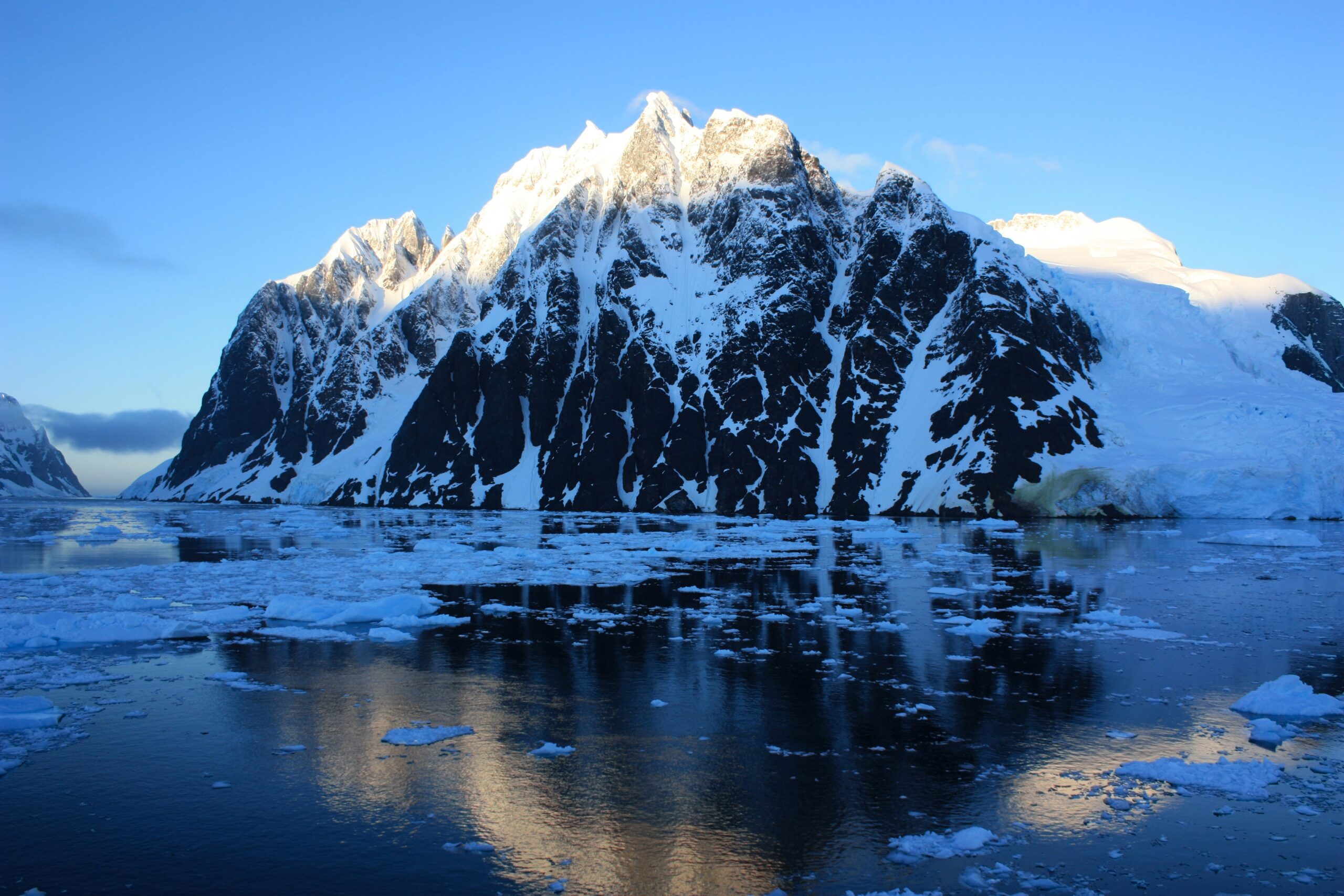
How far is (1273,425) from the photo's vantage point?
9475cm

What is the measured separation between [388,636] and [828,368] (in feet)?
411

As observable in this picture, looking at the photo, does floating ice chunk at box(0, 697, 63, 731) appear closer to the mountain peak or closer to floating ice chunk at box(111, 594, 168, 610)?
floating ice chunk at box(111, 594, 168, 610)

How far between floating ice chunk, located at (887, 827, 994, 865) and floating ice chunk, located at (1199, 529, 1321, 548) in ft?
191

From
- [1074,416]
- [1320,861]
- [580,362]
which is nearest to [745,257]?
[580,362]

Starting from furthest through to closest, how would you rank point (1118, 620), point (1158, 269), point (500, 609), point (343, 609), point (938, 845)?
1. point (1158, 269)
2. point (500, 609)
3. point (343, 609)
4. point (1118, 620)
5. point (938, 845)

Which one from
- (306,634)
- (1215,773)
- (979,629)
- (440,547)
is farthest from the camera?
(440,547)

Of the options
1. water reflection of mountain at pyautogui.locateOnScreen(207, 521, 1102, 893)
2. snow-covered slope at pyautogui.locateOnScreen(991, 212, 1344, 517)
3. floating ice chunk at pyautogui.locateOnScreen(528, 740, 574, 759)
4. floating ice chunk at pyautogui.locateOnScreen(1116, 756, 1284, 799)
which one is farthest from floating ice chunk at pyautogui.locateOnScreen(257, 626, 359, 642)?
snow-covered slope at pyautogui.locateOnScreen(991, 212, 1344, 517)

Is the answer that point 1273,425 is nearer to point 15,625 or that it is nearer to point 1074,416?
point 1074,416

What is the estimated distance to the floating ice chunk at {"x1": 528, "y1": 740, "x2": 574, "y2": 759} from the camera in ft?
49.8

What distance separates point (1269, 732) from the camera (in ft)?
53.0

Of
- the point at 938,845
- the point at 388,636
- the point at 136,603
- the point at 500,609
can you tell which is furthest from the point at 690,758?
the point at 136,603

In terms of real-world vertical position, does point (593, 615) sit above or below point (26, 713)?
below

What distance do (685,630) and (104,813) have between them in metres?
17.2

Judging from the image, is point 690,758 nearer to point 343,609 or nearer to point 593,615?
point 593,615
